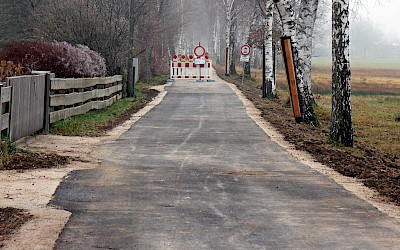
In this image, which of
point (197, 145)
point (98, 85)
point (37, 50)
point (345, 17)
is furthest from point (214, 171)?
→ point (98, 85)

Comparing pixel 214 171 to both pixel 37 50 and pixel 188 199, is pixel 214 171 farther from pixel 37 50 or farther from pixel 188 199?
pixel 37 50

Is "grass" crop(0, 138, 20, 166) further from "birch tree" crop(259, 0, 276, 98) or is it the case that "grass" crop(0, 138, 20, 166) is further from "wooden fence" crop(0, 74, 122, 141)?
"birch tree" crop(259, 0, 276, 98)

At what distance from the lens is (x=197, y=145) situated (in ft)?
47.1

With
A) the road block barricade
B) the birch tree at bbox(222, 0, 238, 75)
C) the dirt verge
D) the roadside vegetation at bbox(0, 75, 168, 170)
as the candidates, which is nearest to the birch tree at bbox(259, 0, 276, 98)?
the roadside vegetation at bbox(0, 75, 168, 170)

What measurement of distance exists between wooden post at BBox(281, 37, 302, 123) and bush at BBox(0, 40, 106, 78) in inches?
241

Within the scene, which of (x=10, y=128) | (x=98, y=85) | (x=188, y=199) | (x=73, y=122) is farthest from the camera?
(x=98, y=85)

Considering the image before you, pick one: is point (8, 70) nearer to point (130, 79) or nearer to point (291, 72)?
point (291, 72)

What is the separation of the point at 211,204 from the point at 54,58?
13181mm

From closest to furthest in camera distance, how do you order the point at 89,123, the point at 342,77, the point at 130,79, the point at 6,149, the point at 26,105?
the point at 6,149 < the point at 26,105 < the point at 342,77 < the point at 89,123 < the point at 130,79

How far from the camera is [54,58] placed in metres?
20.6

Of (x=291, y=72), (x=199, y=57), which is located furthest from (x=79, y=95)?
(x=199, y=57)

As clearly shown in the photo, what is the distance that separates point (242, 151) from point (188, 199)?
16.5ft

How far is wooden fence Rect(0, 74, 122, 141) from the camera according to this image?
12.6 metres

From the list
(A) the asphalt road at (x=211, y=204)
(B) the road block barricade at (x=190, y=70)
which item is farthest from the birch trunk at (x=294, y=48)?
(B) the road block barricade at (x=190, y=70)
